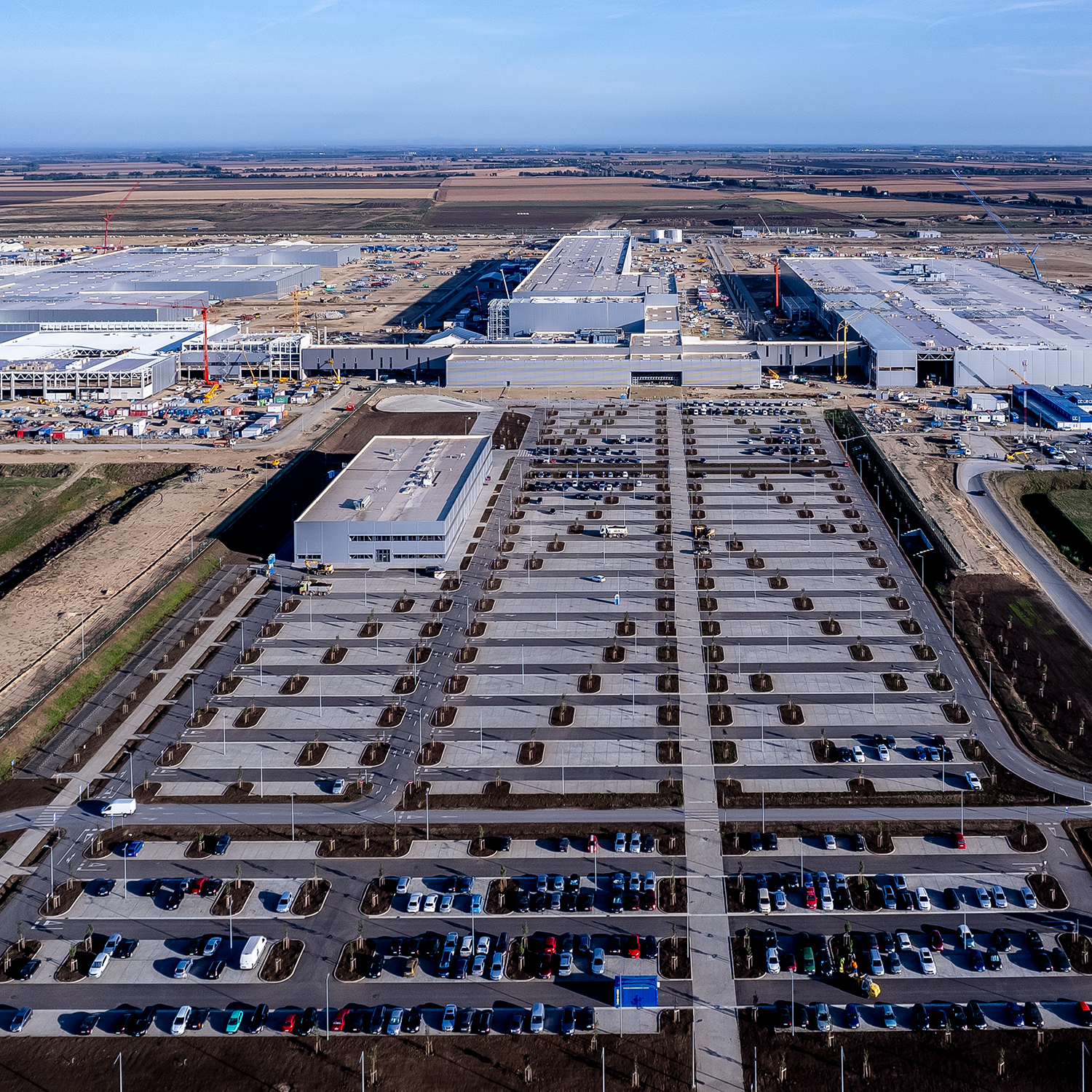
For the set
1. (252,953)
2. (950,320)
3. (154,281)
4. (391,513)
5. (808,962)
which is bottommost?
(252,953)

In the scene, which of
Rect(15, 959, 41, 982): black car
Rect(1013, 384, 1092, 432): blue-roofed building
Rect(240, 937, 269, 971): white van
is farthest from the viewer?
Rect(1013, 384, 1092, 432): blue-roofed building

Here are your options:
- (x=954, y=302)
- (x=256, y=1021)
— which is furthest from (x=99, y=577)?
(x=954, y=302)

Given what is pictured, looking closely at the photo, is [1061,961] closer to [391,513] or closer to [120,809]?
[120,809]

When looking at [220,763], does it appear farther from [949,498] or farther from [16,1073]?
[949,498]

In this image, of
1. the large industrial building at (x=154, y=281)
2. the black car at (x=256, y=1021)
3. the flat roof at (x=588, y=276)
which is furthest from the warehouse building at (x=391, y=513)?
the large industrial building at (x=154, y=281)

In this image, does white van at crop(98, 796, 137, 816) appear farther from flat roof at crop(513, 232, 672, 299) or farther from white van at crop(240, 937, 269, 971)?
flat roof at crop(513, 232, 672, 299)

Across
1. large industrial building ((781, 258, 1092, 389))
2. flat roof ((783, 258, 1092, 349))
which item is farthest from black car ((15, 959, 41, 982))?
flat roof ((783, 258, 1092, 349))

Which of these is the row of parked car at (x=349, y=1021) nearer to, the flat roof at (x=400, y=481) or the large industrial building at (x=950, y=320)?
the flat roof at (x=400, y=481)
